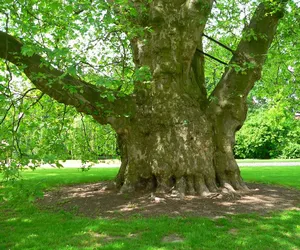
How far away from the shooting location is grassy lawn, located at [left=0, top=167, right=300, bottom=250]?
17.7 ft

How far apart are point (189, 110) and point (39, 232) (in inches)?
193

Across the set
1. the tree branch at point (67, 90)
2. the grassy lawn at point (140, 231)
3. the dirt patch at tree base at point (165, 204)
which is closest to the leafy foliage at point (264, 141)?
the dirt patch at tree base at point (165, 204)

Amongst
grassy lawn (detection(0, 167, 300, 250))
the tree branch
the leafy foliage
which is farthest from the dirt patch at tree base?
the leafy foliage

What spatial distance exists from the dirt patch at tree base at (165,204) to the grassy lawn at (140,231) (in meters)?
0.43

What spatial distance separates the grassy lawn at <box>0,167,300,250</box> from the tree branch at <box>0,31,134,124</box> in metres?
2.58

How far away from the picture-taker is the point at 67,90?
8234 mm

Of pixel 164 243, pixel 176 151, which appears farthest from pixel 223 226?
pixel 176 151

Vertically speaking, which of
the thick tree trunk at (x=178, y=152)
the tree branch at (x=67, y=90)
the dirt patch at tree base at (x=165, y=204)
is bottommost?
the dirt patch at tree base at (x=165, y=204)

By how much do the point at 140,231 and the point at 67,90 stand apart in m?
3.83

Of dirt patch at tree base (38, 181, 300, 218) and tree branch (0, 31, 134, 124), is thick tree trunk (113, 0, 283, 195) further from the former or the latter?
tree branch (0, 31, 134, 124)

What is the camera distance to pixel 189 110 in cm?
935

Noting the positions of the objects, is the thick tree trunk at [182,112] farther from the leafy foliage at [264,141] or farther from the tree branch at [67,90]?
the leafy foliage at [264,141]

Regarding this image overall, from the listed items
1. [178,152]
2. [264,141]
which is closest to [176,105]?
[178,152]

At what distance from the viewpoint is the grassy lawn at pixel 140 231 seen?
17.7ft
